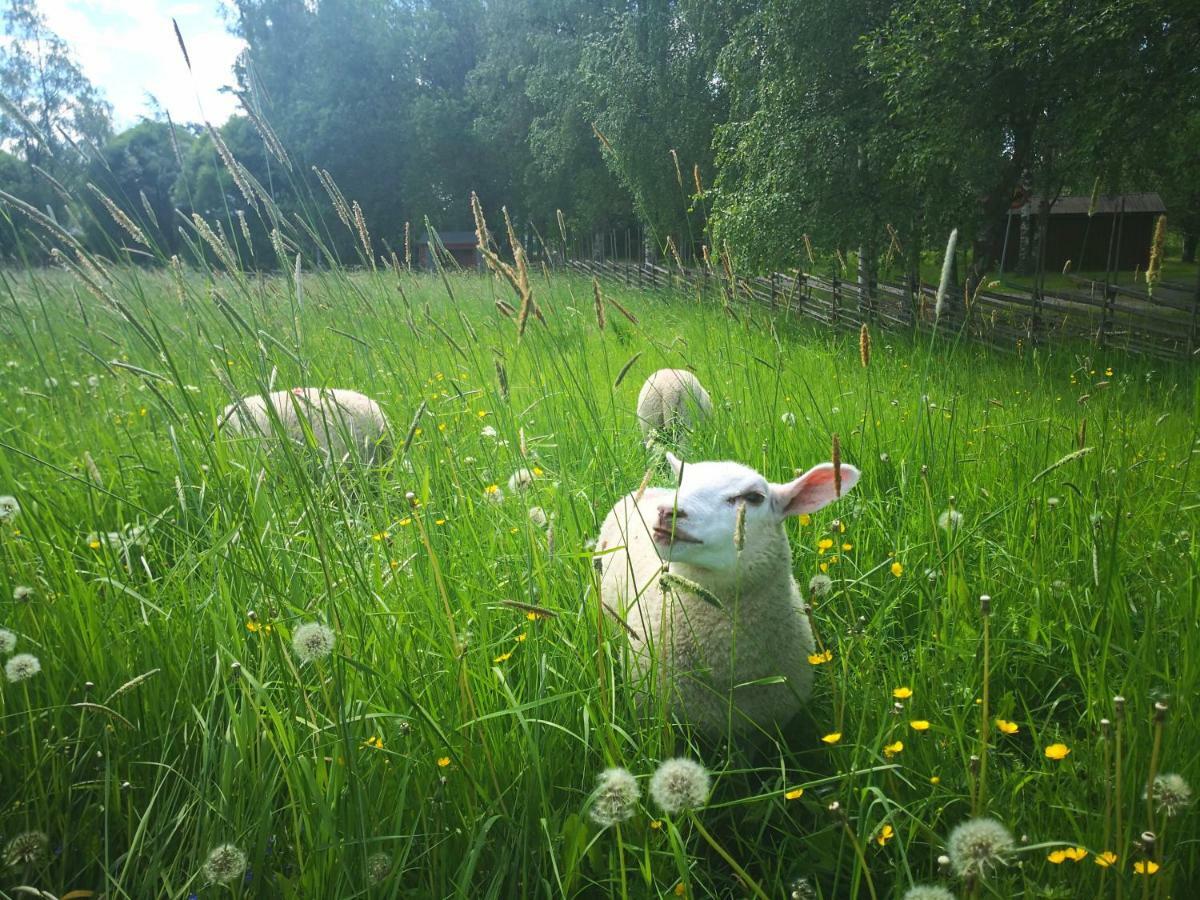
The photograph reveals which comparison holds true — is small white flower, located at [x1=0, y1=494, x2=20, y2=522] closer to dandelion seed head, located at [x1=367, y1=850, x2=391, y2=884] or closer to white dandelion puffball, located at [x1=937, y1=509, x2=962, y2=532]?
dandelion seed head, located at [x1=367, y1=850, x2=391, y2=884]

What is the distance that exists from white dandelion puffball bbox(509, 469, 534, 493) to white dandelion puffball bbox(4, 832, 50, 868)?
1.29 meters

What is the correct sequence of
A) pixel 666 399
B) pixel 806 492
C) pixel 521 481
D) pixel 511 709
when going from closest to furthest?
pixel 511 709, pixel 806 492, pixel 521 481, pixel 666 399

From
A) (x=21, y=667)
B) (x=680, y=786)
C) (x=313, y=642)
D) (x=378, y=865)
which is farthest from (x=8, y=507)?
(x=680, y=786)

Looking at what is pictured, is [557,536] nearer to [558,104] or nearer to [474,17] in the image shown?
[558,104]

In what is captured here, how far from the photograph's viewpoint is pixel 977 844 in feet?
3.15

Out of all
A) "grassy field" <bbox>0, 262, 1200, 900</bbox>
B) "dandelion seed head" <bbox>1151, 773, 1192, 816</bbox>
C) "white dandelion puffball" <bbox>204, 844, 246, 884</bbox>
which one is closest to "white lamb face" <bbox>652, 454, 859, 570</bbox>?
"grassy field" <bbox>0, 262, 1200, 900</bbox>

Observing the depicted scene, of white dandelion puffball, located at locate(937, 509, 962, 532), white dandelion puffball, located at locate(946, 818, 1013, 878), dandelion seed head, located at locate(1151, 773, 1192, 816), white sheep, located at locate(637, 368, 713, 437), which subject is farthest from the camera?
white sheep, located at locate(637, 368, 713, 437)

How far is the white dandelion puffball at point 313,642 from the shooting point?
1208 mm

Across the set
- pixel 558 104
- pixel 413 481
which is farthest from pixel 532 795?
pixel 558 104

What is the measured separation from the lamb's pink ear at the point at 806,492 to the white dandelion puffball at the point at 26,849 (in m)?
1.79

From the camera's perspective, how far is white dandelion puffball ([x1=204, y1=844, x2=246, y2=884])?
1083mm

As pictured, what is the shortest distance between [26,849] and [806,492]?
191cm

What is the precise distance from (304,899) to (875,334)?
801cm

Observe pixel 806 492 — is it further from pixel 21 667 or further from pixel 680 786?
pixel 21 667
